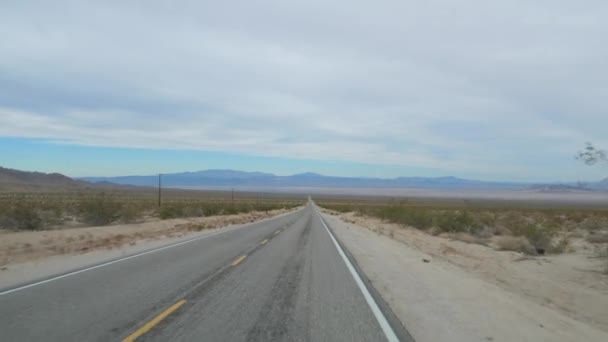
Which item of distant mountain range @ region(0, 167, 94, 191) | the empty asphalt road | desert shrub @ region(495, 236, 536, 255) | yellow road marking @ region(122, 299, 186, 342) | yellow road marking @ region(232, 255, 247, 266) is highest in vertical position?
distant mountain range @ region(0, 167, 94, 191)

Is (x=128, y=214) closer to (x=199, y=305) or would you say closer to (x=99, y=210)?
(x=99, y=210)

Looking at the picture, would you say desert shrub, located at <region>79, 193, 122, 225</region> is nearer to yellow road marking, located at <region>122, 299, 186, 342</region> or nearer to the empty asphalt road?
the empty asphalt road

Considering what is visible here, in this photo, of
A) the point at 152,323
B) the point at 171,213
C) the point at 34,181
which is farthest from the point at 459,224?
the point at 34,181

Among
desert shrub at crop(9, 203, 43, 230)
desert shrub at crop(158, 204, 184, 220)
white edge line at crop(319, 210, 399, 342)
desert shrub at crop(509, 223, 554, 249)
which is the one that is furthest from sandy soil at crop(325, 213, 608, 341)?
desert shrub at crop(158, 204, 184, 220)

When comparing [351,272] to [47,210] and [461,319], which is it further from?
[47,210]

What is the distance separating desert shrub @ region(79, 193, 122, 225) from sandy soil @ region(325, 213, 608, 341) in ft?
81.6

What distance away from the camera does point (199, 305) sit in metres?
8.60

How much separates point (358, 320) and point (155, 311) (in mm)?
3289

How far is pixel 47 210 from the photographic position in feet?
117

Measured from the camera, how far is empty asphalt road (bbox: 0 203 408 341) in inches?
273

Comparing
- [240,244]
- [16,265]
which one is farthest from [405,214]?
[16,265]

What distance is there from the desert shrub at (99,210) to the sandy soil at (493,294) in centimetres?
2487

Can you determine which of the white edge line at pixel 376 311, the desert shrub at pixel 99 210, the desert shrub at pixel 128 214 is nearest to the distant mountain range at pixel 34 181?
the desert shrub at pixel 128 214

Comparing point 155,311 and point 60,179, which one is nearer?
point 155,311
